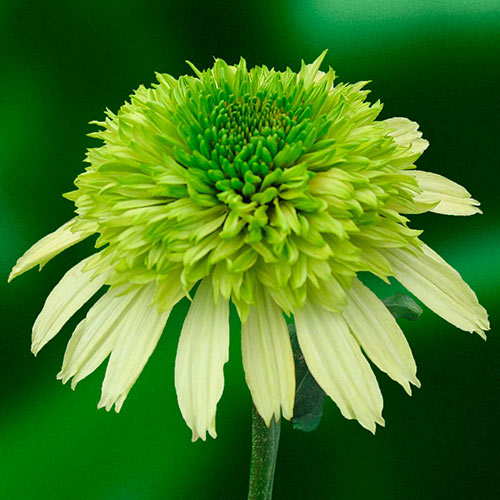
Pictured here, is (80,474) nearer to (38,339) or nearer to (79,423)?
(79,423)

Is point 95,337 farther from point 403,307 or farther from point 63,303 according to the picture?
point 403,307

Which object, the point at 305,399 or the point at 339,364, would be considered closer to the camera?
the point at 339,364

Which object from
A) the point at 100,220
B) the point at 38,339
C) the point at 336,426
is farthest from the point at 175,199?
the point at 336,426

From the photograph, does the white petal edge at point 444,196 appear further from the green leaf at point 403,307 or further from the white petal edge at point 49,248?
the white petal edge at point 49,248

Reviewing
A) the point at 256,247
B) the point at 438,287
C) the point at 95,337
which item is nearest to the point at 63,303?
the point at 95,337

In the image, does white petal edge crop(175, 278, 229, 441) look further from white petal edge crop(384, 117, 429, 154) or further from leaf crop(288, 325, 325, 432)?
white petal edge crop(384, 117, 429, 154)
